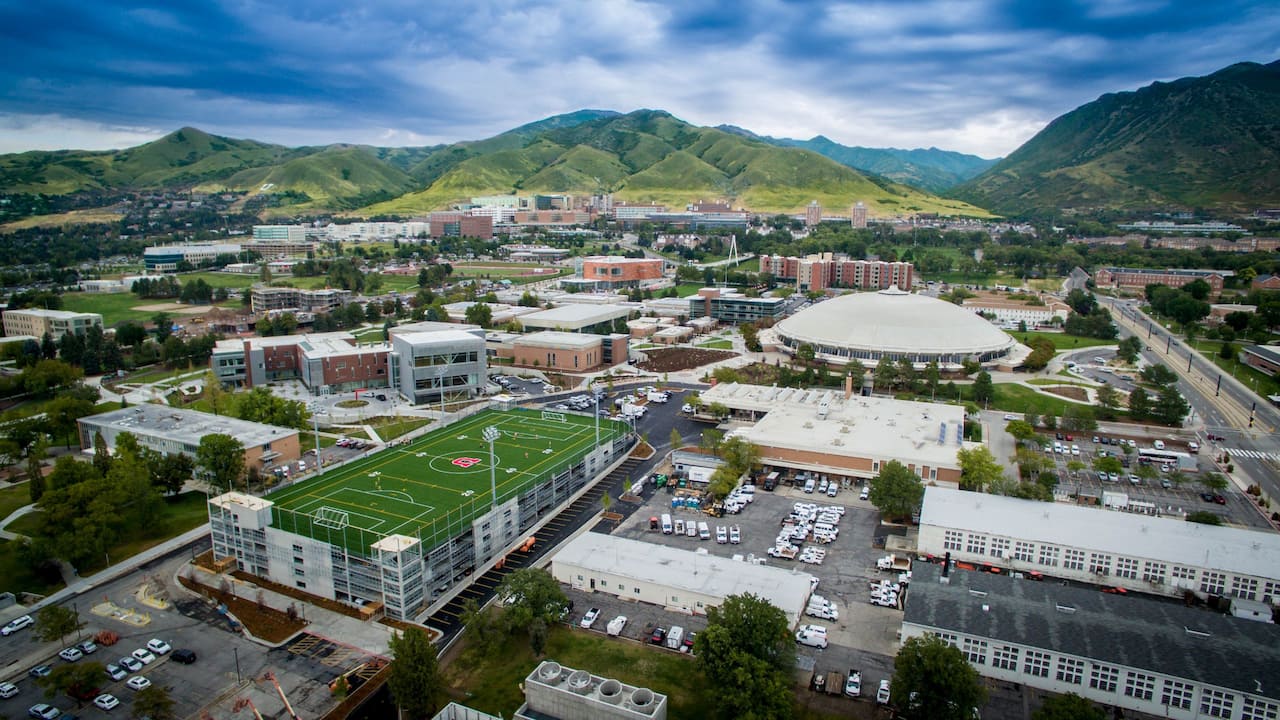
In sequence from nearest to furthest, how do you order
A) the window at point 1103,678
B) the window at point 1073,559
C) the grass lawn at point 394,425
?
the window at point 1103,678, the window at point 1073,559, the grass lawn at point 394,425

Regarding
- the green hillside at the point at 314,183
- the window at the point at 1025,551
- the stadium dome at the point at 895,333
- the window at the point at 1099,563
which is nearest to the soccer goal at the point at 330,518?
the window at the point at 1025,551

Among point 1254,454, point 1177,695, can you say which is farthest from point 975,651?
point 1254,454

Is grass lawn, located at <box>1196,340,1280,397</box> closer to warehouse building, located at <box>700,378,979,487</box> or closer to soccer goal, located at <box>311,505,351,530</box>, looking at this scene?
warehouse building, located at <box>700,378,979,487</box>

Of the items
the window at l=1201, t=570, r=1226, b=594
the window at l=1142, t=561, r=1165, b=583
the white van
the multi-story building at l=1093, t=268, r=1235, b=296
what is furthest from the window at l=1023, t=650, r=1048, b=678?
the multi-story building at l=1093, t=268, r=1235, b=296

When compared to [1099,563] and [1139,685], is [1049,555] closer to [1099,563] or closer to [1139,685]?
[1099,563]

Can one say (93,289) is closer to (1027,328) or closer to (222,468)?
(222,468)

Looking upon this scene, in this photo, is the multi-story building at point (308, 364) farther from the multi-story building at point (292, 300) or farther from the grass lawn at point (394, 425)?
the multi-story building at point (292, 300)

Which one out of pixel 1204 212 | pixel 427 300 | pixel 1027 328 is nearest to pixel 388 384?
pixel 427 300
